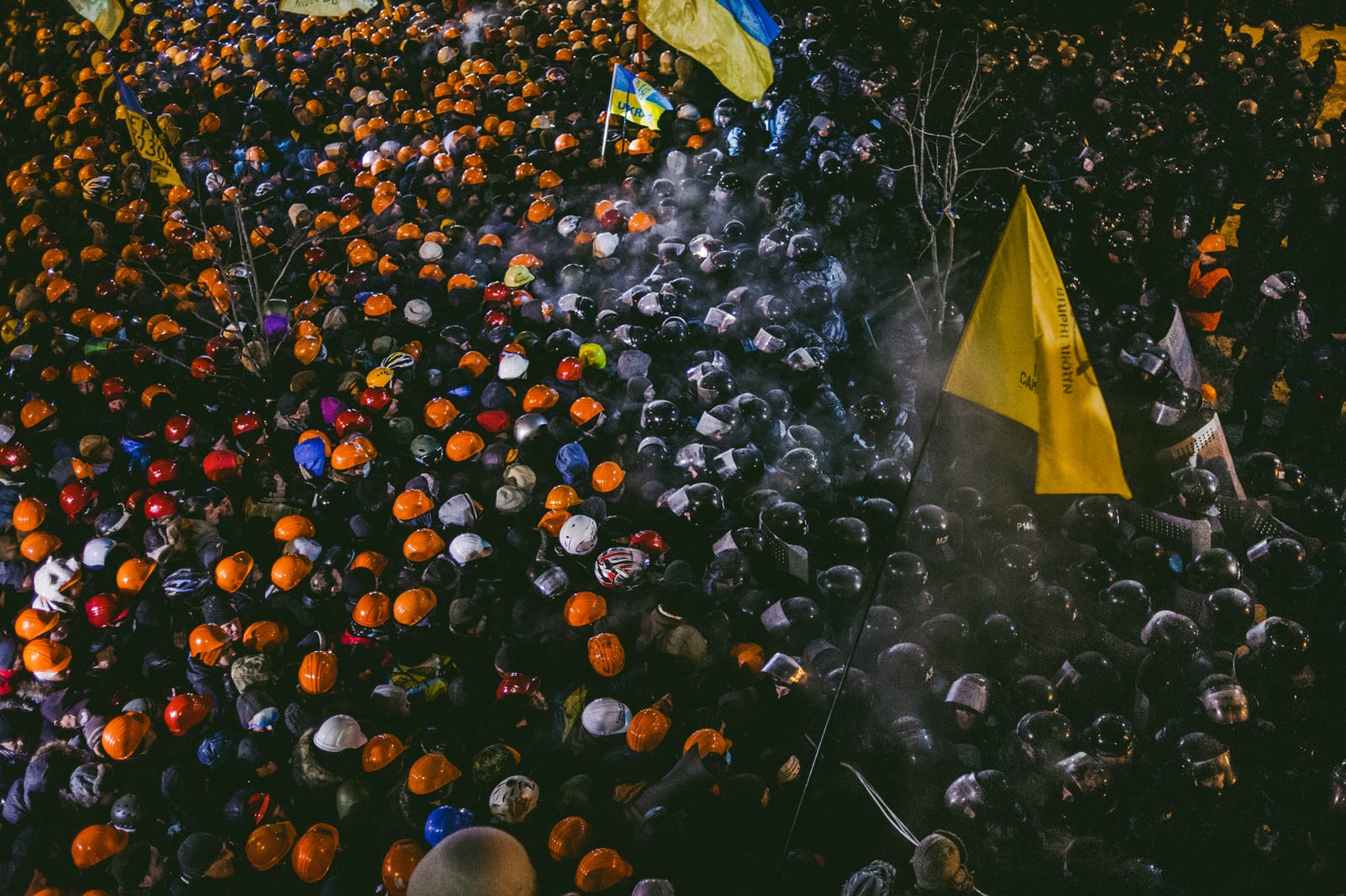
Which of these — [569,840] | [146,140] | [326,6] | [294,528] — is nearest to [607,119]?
[326,6]

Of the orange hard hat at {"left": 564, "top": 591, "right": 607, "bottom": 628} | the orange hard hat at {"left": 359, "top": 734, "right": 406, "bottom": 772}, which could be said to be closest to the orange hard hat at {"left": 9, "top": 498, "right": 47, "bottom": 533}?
the orange hard hat at {"left": 359, "top": 734, "right": 406, "bottom": 772}

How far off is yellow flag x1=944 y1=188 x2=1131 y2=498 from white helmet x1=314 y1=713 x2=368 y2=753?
395 cm

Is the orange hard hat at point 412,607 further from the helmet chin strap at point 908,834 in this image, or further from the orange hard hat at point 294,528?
the helmet chin strap at point 908,834

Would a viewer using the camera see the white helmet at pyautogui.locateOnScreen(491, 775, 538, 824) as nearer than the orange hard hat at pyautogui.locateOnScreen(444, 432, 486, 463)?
Yes

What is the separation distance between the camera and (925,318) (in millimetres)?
6840

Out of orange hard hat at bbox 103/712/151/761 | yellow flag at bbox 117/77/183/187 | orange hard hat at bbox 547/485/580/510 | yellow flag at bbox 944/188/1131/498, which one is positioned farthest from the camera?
yellow flag at bbox 117/77/183/187

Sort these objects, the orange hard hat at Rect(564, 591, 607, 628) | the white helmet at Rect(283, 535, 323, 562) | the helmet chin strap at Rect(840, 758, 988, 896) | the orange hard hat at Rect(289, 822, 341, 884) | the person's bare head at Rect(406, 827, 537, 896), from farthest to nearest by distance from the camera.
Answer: the white helmet at Rect(283, 535, 323, 562) → the orange hard hat at Rect(564, 591, 607, 628) → the orange hard hat at Rect(289, 822, 341, 884) → the helmet chin strap at Rect(840, 758, 988, 896) → the person's bare head at Rect(406, 827, 537, 896)

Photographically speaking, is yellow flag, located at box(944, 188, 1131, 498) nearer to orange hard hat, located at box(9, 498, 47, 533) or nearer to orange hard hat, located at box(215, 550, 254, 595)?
orange hard hat, located at box(215, 550, 254, 595)

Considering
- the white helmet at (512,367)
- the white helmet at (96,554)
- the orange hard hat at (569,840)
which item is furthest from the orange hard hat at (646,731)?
the white helmet at (96,554)

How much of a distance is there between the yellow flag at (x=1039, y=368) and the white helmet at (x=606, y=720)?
2633 millimetres

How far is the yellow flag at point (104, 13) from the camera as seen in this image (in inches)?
307

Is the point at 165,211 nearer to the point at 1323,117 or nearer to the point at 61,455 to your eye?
the point at 61,455

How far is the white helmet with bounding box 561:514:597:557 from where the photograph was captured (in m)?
5.09

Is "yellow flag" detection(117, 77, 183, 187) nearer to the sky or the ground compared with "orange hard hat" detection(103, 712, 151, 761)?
nearer to the sky
